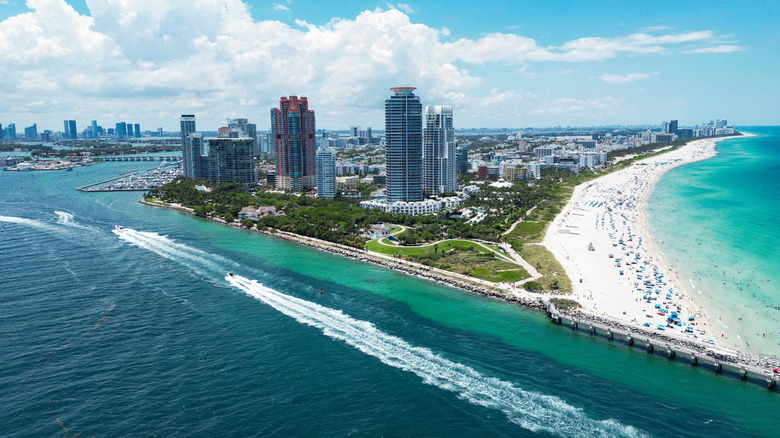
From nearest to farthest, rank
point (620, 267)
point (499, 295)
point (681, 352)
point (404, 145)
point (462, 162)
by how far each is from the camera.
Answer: point (681, 352) < point (499, 295) < point (620, 267) < point (404, 145) < point (462, 162)

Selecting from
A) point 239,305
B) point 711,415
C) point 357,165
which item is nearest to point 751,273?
point 711,415

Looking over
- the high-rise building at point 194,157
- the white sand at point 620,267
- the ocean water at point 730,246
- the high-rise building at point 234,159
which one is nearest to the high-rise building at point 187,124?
the high-rise building at point 194,157

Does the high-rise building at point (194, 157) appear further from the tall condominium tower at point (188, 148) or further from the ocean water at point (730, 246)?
the ocean water at point (730, 246)

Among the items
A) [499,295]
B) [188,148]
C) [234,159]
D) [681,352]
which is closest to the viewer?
[681,352]

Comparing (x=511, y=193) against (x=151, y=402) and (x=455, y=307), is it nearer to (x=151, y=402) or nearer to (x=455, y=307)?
(x=455, y=307)

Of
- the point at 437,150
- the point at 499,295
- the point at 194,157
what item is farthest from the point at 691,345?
the point at 194,157

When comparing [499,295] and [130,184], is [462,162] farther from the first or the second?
[499,295]

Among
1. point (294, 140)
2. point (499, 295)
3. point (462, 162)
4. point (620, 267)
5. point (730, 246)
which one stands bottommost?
point (499, 295)
